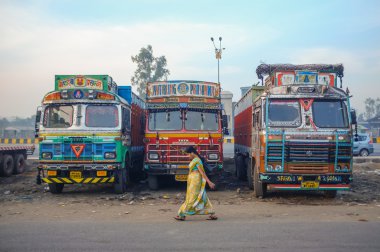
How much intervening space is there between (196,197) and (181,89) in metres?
5.64

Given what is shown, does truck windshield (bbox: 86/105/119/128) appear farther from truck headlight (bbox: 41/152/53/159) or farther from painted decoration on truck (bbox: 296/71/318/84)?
painted decoration on truck (bbox: 296/71/318/84)

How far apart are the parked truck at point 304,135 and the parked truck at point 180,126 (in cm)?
201

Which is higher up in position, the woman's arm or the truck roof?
the truck roof

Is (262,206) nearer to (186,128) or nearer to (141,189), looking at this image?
(186,128)

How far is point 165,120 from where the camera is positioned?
1280 cm

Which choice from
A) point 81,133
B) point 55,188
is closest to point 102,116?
point 81,133

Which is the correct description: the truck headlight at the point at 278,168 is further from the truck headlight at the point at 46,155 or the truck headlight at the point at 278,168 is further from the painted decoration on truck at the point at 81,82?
the truck headlight at the point at 46,155

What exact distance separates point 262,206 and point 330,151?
227 centimetres

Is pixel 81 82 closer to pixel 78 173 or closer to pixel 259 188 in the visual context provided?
pixel 78 173

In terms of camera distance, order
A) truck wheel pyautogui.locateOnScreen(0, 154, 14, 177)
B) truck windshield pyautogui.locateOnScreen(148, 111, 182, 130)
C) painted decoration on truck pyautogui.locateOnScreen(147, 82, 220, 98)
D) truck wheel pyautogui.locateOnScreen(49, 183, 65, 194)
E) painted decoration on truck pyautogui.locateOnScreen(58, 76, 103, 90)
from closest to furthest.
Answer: painted decoration on truck pyautogui.locateOnScreen(58, 76, 103, 90), truck wheel pyautogui.locateOnScreen(49, 183, 65, 194), truck windshield pyautogui.locateOnScreen(148, 111, 182, 130), painted decoration on truck pyautogui.locateOnScreen(147, 82, 220, 98), truck wheel pyautogui.locateOnScreen(0, 154, 14, 177)

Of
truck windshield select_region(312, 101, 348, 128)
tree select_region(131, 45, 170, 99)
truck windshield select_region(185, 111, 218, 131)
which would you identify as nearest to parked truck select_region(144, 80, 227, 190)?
truck windshield select_region(185, 111, 218, 131)

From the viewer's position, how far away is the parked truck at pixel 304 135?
33.4ft

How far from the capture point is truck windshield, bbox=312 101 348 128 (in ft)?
34.2

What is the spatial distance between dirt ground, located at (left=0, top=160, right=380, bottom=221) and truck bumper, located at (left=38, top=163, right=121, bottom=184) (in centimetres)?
53
